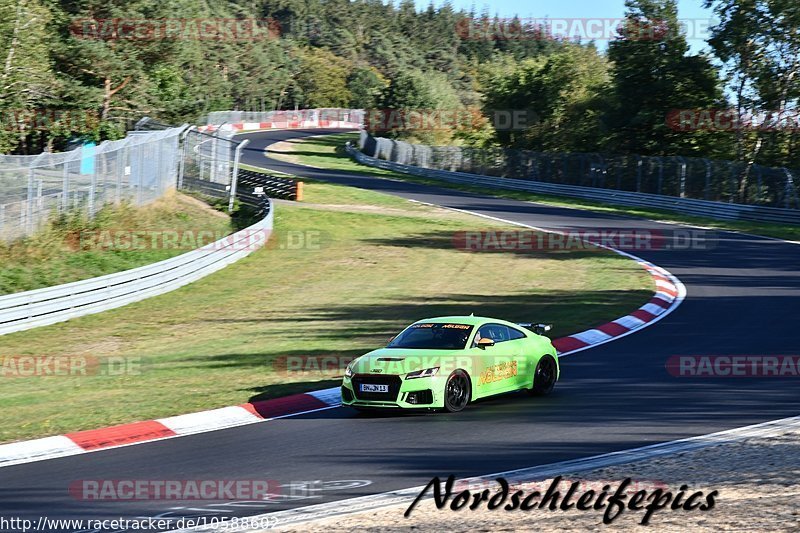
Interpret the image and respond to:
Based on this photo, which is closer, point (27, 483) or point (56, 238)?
point (27, 483)

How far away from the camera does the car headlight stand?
12.7 m

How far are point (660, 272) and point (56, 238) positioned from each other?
16830 mm

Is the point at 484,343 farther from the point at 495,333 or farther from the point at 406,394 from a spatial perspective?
the point at 406,394

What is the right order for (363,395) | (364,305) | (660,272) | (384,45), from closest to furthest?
(363,395), (364,305), (660,272), (384,45)

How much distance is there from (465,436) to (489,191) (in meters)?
45.7

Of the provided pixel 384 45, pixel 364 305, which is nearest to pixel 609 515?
pixel 364 305

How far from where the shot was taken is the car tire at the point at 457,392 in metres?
12.8

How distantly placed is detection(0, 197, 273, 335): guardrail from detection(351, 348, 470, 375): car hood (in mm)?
10891

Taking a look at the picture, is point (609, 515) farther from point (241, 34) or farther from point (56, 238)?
point (241, 34)

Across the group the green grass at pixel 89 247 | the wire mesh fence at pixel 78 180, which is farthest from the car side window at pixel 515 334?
the wire mesh fence at pixel 78 180

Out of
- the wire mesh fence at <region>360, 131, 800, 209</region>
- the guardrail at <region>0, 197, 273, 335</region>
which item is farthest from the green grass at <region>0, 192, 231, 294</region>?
the wire mesh fence at <region>360, 131, 800, 209</region>

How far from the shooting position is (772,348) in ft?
56.9

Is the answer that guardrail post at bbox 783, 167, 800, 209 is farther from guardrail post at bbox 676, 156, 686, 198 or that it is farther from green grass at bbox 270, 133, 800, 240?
guardrail post at bbox 676, 156, 686, 198

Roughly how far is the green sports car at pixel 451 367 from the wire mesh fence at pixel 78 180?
13791 millimetres
